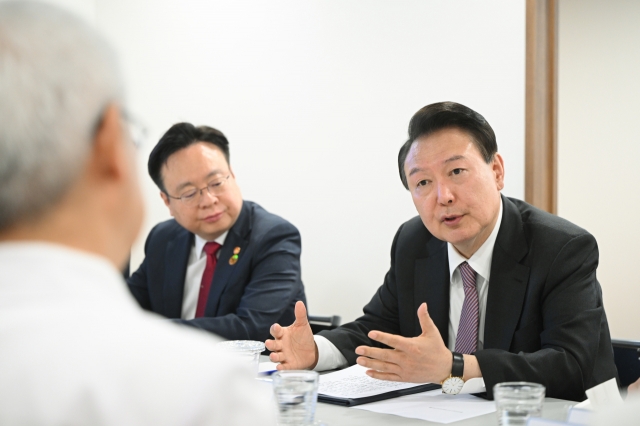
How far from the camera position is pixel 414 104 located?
3.88 metres

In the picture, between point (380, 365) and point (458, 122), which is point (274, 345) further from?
point (458, 122)

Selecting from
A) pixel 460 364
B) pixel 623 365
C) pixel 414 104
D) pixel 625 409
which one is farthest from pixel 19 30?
pixel 414 104

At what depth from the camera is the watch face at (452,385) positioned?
75.3 inches

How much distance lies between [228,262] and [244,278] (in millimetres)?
119

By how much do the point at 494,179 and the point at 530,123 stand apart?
1.05 m

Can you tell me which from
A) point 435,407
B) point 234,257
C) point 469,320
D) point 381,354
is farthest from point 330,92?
point 435,407

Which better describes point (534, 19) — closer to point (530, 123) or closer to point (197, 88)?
point (530, 123)

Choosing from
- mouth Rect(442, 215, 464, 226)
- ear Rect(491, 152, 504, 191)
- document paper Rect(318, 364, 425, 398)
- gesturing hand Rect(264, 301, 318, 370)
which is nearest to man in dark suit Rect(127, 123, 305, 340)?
gesturing hand Rect(264, 301, 318, 370)

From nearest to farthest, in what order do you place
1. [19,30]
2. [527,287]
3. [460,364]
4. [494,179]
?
[19,30], [460,364], [527,287], [494,179]

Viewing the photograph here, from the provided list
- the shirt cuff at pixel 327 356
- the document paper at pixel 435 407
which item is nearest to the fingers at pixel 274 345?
the shirt cuff at pixel 327 356

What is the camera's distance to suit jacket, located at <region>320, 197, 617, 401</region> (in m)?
2.03

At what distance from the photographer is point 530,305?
7.39ft

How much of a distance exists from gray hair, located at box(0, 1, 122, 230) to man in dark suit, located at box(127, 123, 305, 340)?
2382mm

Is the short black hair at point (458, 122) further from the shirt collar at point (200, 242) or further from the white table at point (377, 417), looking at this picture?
the shirt collar at point (200, 242)
